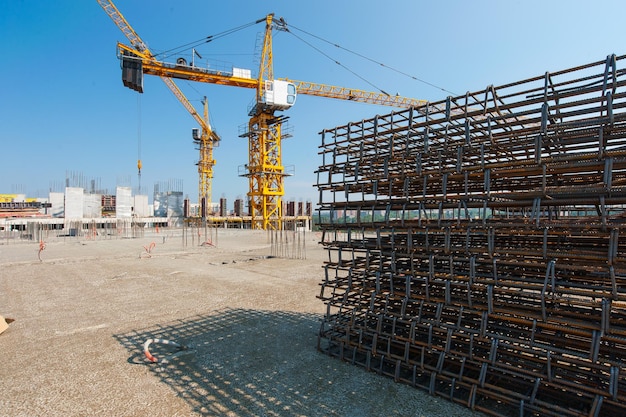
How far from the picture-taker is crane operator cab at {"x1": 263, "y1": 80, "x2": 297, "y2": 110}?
140 ft

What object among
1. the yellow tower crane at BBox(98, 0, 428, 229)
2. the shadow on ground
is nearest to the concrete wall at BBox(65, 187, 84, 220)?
the yellow tower crane at BBox(98, 0, 428, 229)

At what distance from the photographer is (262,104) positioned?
142 feet

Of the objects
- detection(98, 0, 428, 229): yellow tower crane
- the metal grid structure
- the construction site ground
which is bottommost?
the construction site ground

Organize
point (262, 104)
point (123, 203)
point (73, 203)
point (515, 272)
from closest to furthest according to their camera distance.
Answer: point (515, 272), point (262, 104), point (73, 203), point (123, 203)

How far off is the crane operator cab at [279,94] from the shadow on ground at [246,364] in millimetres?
37826

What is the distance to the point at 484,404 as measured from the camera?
15.3 ft

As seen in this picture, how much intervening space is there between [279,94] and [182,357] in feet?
134

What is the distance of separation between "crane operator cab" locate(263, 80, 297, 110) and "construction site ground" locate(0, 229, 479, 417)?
34.0m

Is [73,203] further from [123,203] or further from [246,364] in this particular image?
[246,364]

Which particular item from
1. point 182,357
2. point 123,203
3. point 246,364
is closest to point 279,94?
point 123,203

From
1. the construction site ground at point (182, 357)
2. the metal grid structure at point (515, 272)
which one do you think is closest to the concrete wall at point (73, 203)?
the construction site ground at point (182, 357)

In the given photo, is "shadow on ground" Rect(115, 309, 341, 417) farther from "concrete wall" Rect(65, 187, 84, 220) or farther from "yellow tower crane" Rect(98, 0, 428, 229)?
"concrete wall" Rect(65, 187, 84, 220)

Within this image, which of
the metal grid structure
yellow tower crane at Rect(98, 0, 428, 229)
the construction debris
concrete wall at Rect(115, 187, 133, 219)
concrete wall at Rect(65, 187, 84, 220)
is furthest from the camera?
concrete wall at Rect(115, 187, 133, 219)

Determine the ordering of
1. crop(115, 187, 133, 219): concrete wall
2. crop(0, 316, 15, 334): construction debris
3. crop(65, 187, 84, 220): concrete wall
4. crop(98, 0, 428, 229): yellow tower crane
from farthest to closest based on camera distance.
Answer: crop(115, 187, 133, 219): concrete wall
crop(65, 187, 84, 220): concrete wall
crop(98, 0, 428, 229): yellow tower crane
crop(0, 316, 15, 334): construction debris
